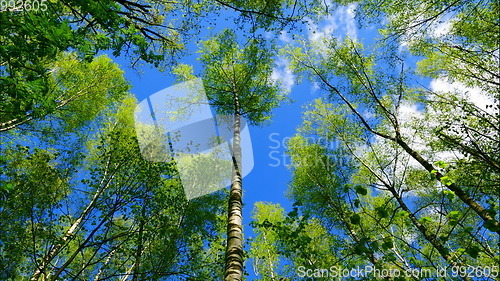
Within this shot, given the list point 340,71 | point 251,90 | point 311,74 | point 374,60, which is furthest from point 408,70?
point 251,90

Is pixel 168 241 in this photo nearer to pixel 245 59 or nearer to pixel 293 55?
pixel 245 59

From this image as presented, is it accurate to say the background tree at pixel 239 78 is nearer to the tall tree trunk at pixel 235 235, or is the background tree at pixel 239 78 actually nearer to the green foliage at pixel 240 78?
the green foliage at pixel 240 78

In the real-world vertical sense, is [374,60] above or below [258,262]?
above

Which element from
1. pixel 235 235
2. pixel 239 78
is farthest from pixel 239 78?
pixel 235 235

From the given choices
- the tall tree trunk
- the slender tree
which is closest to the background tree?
the slender tree

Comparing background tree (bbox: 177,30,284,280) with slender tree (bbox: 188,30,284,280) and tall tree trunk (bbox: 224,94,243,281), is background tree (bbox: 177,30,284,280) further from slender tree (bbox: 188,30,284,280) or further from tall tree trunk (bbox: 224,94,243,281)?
tall tree trunk (bbox: 224,94,243,281)

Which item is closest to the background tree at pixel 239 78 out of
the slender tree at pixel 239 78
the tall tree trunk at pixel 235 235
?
the slender tree at pixel 239 78

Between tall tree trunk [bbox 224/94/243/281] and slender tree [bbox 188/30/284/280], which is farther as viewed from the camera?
slender tree [bbox 188/30/284/280]

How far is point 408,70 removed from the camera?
795 centimetres

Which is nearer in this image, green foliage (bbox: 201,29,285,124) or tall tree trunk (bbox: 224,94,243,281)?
tall tree trunk (bbox: 224,94,243,281)

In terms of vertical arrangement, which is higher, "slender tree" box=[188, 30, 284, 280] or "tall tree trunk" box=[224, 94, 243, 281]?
"slender tree" box=[188, 30, 284, 280]

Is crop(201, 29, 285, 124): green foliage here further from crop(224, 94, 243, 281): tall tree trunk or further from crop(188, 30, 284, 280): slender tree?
crop(224, 94, 243, 281): tall tree trunk

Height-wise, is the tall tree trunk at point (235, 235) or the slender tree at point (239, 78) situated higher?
the slender tree at point (239, 78)

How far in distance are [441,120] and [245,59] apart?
20.3ft
